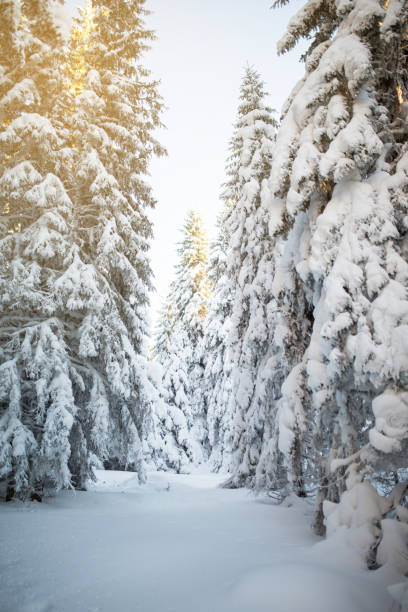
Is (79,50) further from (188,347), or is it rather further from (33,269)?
(188,347)

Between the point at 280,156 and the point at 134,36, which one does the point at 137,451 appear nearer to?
the point at 280,156

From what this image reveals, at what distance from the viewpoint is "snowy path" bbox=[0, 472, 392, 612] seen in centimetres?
306

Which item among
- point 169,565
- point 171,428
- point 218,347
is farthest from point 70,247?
point 171,428

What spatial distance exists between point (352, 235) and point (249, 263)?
22.3 feet

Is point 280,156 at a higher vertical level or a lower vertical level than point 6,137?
lower

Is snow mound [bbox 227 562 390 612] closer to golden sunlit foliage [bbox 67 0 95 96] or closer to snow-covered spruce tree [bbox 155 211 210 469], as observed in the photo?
golden sunlit foliage [bbox 67 0 95 96]

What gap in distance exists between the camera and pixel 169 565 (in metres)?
4.14

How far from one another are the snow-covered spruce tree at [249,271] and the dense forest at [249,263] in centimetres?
7

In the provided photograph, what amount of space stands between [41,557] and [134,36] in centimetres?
1284

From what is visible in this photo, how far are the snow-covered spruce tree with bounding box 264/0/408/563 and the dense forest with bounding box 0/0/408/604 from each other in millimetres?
25

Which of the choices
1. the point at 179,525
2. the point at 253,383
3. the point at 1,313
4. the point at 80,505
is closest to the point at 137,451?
the point at 80,505

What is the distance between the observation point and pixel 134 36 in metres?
10.5

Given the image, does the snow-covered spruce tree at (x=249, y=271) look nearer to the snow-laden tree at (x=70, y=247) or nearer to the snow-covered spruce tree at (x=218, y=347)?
the snow-laden tree at (x=70, y=247)

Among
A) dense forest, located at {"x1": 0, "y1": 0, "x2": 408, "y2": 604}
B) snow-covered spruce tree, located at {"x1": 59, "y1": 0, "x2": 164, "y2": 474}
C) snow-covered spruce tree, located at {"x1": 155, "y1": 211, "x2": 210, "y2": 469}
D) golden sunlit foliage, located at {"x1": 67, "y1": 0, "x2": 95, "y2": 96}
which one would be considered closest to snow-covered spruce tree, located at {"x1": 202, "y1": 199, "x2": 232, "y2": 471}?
snow-covered spruce tree, located at {"x1": 155, "y1": 211, "x2": 210, "y2": 469}
